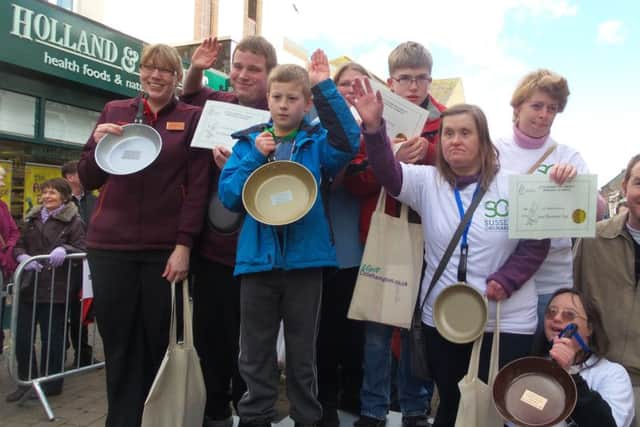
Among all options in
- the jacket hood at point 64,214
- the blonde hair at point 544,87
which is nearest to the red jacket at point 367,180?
the blonde hair at point 544,87

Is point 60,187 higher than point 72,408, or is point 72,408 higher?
point 60,187

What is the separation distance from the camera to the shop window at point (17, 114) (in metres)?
7.33

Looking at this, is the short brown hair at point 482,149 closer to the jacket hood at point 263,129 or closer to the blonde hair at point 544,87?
the blonde hair at point 544,87

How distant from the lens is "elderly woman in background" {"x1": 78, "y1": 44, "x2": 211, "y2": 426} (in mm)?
2611

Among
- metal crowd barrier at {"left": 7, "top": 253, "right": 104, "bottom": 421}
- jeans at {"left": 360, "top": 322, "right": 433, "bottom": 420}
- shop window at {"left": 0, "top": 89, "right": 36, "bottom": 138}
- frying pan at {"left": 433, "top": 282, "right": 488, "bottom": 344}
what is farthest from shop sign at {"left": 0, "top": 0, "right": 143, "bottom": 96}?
frying pan at {"left": 433, "top": 282, "right": 488, "bottom": 344}

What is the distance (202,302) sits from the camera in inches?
113

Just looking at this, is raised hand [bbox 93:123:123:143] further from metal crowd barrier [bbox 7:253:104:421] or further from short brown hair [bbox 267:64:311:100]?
metal crowd barrier [bbox 7:253:104:421]

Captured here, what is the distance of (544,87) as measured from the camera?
8.84ft

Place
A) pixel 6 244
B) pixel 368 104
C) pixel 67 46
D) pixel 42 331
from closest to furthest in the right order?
pixel 368 104 → pixel 42 331 → pixel 6 244 → pixel 67 46

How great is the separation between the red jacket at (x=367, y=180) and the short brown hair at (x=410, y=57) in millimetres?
300

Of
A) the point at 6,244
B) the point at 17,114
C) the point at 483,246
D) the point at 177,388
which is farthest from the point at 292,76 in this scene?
the point at 17,114

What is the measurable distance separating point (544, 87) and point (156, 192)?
2022 millimetres

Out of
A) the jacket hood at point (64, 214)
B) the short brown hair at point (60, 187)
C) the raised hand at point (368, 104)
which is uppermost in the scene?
the raised hand at point (368, 104)

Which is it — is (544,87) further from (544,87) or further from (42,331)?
(42,331)
